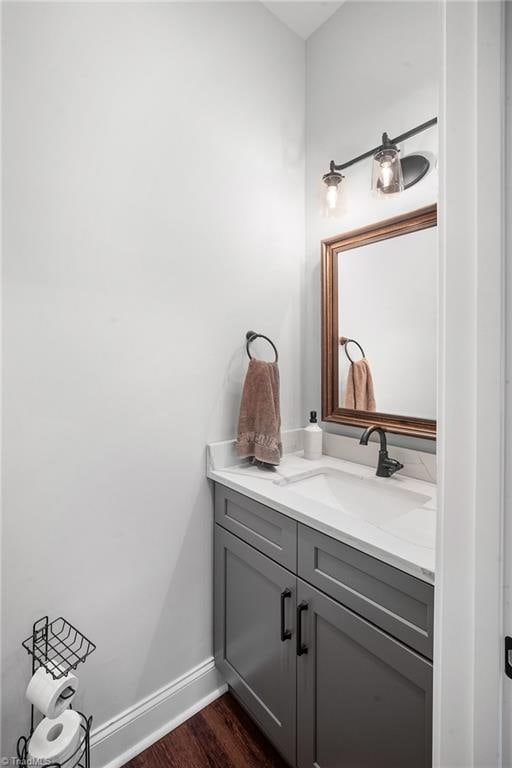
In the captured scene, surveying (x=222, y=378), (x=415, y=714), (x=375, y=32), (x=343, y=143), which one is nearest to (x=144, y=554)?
(x=222, y=378)

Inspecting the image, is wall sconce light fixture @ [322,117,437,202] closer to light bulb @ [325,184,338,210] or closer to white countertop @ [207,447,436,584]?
light bulb @ [325,184,338,210]

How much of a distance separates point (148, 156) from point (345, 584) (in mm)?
1507

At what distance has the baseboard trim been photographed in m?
1.23

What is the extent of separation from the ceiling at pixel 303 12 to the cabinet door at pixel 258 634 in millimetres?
2287

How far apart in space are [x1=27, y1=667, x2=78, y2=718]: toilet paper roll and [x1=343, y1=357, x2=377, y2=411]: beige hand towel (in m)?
1.30

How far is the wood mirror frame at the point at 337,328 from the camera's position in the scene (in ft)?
4.48

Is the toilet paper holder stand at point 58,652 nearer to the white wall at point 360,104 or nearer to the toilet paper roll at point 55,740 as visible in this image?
the toilet paper roll at point 55,740

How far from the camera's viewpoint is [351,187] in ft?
5.22

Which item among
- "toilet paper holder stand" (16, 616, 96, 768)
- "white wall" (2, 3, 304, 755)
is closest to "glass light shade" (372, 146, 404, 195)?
"white wall" (2, 3, 304, 755)

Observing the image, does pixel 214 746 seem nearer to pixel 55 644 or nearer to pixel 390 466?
pixel 55 644

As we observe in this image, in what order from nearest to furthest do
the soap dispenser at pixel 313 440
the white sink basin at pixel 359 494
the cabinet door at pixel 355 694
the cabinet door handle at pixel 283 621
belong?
the cabinet door at pixel 355 694
the cabinet door handle at pixel 283 621
the white sink basin at pixel 359 494
the soap dispenser at pixel 313 440

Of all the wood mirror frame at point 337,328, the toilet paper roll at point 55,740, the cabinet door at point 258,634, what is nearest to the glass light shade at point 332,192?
the wood mirror frame at point 337,328

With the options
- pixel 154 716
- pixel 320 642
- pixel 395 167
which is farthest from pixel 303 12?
pixel 154 716

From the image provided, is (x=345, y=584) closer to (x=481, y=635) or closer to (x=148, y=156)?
(x=481, y=635)
